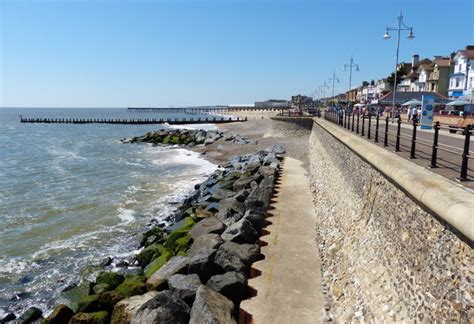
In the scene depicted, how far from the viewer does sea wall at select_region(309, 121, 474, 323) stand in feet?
11.9

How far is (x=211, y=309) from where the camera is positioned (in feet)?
20.5

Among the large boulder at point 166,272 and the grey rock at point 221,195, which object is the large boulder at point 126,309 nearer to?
the large boulder at point 166,272

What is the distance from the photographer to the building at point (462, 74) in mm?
45344

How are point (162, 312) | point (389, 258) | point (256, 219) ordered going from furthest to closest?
point (256, 219) → point (162, 312) → point (389, 258)

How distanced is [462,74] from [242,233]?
156 feet

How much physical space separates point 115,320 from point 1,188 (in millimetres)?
18275

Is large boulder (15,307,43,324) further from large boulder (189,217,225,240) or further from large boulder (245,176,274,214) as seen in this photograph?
large boulder (245,176,274,214)

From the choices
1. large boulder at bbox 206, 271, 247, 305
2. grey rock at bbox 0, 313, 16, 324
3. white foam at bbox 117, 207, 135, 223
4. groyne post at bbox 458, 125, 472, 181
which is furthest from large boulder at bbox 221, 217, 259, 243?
white foam at bbox 117, 207, 135, 223

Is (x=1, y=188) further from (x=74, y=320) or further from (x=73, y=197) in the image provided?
(x=74, y=320)

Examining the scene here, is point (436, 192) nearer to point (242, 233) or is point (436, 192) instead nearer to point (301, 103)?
point (242, 233)

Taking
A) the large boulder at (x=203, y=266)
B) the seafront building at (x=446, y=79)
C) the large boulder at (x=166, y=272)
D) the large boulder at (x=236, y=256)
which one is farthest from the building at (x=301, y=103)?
the large boulder at (x=203, y=266)

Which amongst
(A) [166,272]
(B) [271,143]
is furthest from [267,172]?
(B) [271,143]

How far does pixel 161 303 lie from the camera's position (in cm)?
629

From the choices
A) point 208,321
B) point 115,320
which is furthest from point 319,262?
point 115,320
